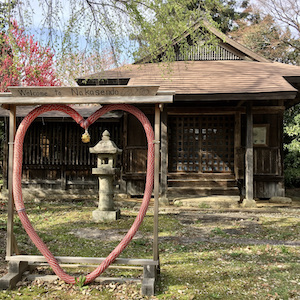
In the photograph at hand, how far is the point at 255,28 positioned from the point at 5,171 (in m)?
19.0

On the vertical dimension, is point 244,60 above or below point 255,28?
below

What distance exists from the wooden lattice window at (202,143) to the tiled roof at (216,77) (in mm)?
1412

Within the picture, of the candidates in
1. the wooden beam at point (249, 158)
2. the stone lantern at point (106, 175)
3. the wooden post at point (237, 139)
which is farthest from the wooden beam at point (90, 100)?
the wooden post at point (237, 139)

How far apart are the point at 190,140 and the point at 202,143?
0.45 meters

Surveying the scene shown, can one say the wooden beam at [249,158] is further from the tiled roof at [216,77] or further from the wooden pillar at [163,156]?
the wooden pillar at [163,156]

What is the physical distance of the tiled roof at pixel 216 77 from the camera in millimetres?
9461

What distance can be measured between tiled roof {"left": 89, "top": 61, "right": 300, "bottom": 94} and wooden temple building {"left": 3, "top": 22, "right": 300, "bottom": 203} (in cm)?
3

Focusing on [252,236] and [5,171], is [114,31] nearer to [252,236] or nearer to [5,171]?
[252,236]

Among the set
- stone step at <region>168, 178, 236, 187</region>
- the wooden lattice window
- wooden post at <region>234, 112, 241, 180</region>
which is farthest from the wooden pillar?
wooden post at <region>234, 112, 241, 180</region>

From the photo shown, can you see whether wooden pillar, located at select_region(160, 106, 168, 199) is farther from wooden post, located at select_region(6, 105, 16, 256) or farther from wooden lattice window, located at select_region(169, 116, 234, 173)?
wooden post, located at select_region(6, 105, 16, 256)

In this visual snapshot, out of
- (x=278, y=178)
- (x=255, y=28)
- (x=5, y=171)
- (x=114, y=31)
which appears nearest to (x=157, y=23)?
(x=114, y=31)

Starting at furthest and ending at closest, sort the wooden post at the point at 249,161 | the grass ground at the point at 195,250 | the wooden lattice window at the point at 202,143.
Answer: the wooden lattice window at the point at 202,143, the wooden post at the point at 249,161, the grass ground at the point at 195,250

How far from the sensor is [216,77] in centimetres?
1073

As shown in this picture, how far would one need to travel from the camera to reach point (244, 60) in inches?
507
